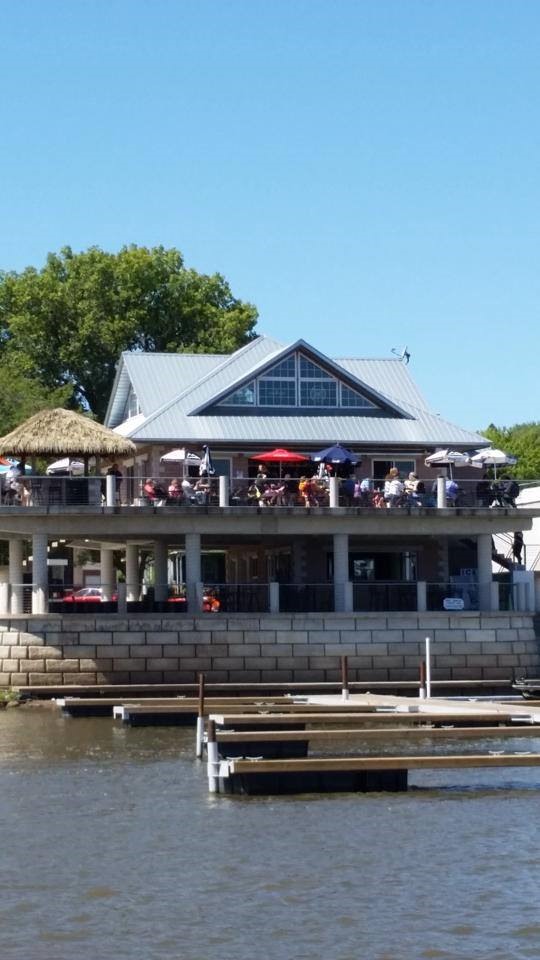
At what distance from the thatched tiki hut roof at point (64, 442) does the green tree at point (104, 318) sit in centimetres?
3801

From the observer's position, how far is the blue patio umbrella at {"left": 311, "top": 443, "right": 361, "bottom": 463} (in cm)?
5369

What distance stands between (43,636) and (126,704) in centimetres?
708

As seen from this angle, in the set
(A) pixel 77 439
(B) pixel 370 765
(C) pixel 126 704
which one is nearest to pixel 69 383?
(A) pixel 77 439

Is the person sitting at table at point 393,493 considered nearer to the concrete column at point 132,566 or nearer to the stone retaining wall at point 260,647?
the stone retaining wall at point 260,647

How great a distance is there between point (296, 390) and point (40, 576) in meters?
13.2

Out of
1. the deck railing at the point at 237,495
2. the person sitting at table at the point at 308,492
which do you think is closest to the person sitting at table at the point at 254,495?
the deck railing at the point at 237,495

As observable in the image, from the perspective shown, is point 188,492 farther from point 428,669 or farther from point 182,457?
point 428,669

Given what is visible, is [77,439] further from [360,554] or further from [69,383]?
[69,383]

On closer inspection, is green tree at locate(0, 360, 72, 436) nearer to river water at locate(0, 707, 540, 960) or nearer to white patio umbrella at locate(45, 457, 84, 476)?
white patio umbrella at locate(45, 457, 84, 476)

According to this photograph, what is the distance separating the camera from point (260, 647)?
48094 millimetres

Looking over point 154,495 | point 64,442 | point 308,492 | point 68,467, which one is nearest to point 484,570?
point 308,492

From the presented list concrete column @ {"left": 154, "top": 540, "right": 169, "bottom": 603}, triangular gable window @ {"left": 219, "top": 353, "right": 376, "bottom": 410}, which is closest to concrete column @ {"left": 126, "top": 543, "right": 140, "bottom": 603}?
concrete column @ {"left": 154, "top": 540, "right": 169, "bottom": 603}

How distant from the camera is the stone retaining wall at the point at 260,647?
46969mm

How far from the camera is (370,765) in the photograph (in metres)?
28.6
